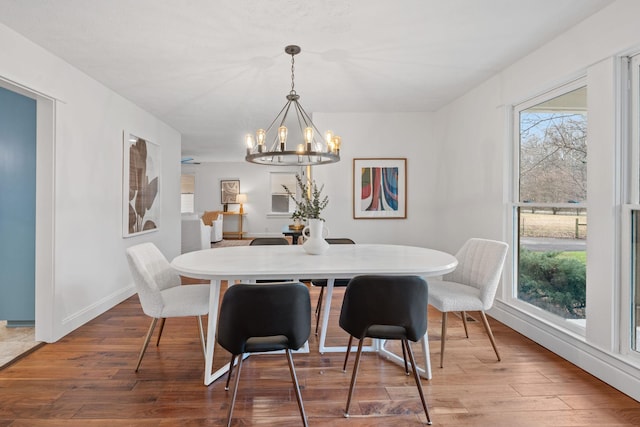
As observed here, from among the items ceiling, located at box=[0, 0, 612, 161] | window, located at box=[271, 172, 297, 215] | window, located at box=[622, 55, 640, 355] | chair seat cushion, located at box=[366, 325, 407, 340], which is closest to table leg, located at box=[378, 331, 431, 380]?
chair seat cushion, located at box=[366, 325, 407, 340]

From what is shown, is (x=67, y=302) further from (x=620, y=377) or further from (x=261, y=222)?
(x=261, y=222)

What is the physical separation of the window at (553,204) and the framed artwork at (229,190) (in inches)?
334

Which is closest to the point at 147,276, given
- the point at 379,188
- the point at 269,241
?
the point at 269,241

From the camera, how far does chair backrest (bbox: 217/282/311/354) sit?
1.61 meters

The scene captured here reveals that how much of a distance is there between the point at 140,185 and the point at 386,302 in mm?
3738

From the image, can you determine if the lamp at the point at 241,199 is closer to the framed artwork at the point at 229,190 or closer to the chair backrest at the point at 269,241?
the framed artwork at the point at 229,190

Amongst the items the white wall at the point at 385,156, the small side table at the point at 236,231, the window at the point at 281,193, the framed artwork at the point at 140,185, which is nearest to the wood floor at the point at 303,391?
the framed artwork at the point at 140,185

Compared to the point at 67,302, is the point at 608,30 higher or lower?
higher

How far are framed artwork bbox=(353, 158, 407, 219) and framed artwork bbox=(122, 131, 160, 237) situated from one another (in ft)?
8.97

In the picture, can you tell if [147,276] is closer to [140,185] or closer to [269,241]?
[269,241]

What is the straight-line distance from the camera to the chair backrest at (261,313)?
5.27 feet

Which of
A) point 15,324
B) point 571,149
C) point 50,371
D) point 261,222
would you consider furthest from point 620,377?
point 261,222

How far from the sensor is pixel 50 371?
2342mm

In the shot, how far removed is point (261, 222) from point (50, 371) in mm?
8212
